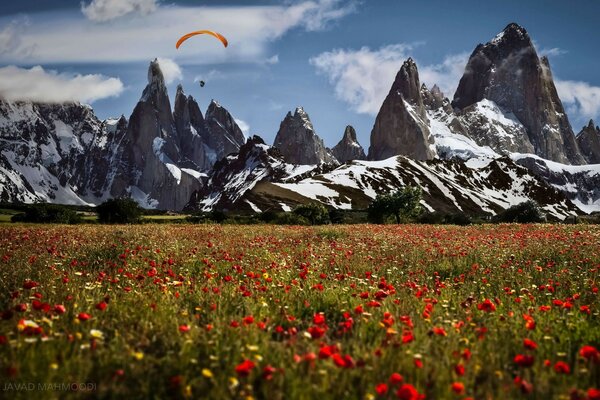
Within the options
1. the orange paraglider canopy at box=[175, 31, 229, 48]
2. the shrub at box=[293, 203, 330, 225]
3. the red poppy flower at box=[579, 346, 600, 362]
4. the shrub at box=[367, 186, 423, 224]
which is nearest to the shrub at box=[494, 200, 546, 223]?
the shrub at box=[367, 186, 423, 224]

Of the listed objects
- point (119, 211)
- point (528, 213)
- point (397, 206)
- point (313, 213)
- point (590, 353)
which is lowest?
point (590, 353)

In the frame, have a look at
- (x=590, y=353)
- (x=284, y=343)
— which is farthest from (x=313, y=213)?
(x=590, y=353)

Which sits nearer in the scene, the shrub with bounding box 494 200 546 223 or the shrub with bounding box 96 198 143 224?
the shrub with bounding box 96 198 143 224

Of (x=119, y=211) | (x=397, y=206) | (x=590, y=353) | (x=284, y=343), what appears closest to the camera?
(x=590, y=353)

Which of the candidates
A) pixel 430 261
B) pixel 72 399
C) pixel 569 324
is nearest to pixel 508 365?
pixel 569 324

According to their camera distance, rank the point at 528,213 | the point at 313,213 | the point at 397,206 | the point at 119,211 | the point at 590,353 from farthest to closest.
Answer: the point at 397,206
the point at 313,213
the point at 528,213
the point at 119,211
the point at 590,353

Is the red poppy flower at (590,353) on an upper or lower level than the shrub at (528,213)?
lower

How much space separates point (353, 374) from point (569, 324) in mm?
3285

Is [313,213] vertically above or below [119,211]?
above

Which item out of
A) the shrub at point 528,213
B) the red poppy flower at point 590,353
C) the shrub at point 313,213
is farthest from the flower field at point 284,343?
the shrub at point 528,213

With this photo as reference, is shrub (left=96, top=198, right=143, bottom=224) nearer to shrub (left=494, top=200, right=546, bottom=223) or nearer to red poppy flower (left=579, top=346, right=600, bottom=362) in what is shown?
shrub (left=494, top=200, right=546, bottom=223)

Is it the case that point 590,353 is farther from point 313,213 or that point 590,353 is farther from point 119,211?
point 313,213

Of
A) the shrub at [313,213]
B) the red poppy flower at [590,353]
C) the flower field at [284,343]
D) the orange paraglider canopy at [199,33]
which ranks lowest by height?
the flower field at [284,343]

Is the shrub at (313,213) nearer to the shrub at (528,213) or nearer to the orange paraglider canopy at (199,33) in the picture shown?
the shrub at (528,213)
